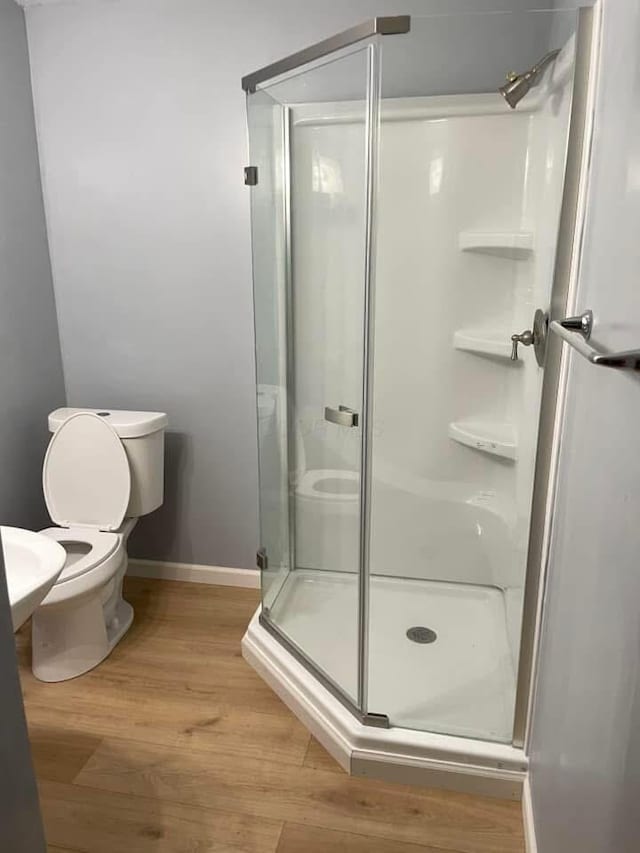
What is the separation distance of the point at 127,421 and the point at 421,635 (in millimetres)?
1281

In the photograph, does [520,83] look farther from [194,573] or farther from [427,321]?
[194,573]

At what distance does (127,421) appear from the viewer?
244cm

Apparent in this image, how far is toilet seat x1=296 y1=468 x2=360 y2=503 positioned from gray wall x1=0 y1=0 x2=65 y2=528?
42.0 inches

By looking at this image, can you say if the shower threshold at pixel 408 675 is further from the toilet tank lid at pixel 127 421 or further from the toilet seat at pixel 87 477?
the toilet tank lid at pixel 127 421

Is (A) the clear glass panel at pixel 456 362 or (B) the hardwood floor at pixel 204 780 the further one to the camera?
(A) the clear glass panel at pixel 456 362

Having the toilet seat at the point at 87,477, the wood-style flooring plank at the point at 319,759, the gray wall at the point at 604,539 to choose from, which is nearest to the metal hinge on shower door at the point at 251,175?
the toilet seat at the point at 87,477

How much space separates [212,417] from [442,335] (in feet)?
3.14

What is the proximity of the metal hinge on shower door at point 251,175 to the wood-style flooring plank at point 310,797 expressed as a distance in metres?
1.78

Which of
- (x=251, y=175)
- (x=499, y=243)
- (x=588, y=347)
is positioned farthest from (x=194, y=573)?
(x=588, y=347)

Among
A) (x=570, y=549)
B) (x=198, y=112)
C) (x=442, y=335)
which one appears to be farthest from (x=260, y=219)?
(x=570, y=549)

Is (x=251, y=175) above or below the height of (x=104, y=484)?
above

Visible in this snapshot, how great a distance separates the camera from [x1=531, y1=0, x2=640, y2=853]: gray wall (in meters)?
0.92

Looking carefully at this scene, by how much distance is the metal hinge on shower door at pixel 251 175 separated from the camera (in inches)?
87.5

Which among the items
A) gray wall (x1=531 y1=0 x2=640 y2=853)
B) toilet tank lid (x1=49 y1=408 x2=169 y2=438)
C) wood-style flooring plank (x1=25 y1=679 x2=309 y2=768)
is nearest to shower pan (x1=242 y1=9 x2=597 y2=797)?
wood-style flooring plank (x1=25 y1=679 x2=309 y2=768)
